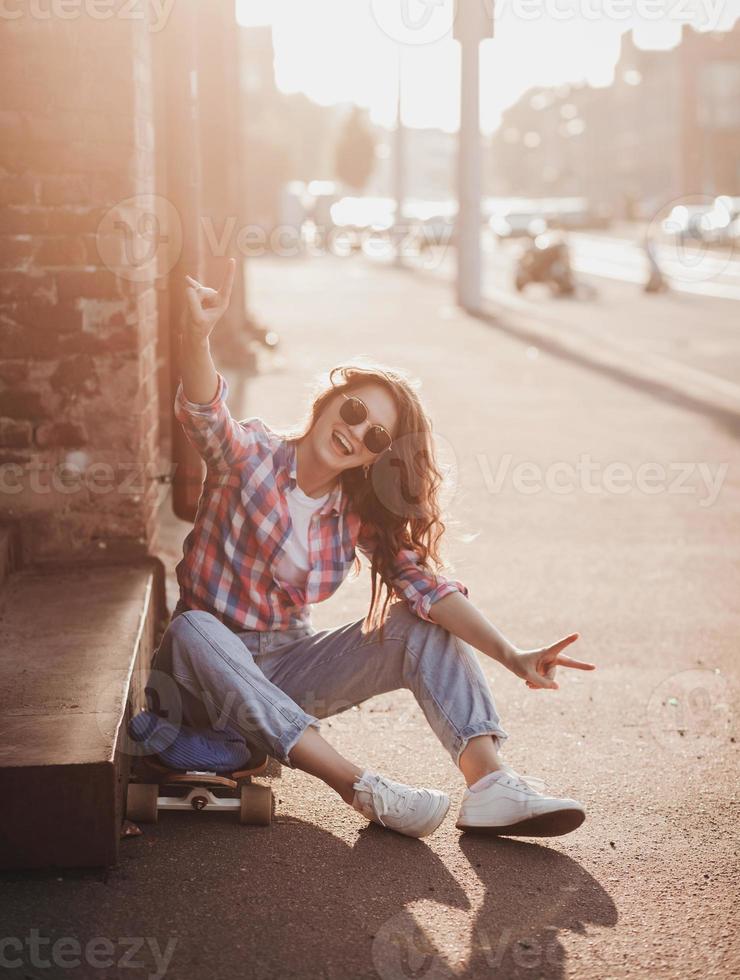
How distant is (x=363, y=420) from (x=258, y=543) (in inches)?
16.9

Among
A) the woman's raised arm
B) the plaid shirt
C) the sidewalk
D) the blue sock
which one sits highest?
the woman's raised arm

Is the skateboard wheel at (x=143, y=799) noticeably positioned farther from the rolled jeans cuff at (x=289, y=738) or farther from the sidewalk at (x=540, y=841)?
the rolled jeans cuff at (x=289, y=738)

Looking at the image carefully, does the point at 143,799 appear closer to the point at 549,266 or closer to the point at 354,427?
the point at 354,427

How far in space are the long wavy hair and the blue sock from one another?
0.47 meters

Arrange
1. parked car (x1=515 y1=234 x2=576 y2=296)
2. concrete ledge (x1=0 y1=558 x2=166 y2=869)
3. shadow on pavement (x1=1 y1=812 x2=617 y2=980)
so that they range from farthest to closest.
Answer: parked car (x1=515 y1=234 x2=576 y2=296) → concrete ledge (x1=0 y1=558 x2=166 y2=869) → shadow on pavement (x1=1 y1=812 x2=617 y2=980)

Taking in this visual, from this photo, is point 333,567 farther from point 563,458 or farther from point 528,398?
point 528,398

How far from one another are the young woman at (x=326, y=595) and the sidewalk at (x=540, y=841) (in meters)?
0.17

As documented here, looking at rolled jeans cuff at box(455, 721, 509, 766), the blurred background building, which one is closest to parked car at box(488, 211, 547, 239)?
the blurred background building

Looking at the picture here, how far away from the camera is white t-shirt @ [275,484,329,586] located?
3.70m

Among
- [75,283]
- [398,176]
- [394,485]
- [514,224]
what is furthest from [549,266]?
[514,224]

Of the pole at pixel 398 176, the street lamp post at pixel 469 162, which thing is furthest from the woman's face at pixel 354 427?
the pole at pixel 398 176

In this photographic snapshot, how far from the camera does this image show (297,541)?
3711 mm

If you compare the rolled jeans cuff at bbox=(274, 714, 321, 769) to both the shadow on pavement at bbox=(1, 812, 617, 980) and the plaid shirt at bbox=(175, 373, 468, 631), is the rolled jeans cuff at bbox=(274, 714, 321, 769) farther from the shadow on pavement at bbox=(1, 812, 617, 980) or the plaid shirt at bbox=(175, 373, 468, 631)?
the plaid shirt at bbox=(175, 373, 468, 631)

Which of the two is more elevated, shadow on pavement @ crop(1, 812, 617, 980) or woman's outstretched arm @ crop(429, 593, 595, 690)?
woman's outstretched arm @ crop(429, 593, 595, 690)
